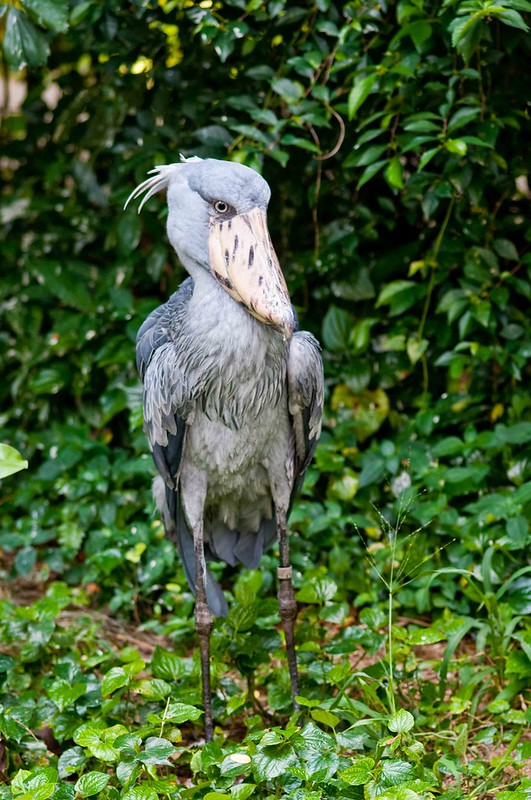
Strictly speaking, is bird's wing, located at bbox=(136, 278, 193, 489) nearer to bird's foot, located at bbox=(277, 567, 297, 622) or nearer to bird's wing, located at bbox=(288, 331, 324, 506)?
bird's wing, located at bbox=(288, 331, 324, 506)

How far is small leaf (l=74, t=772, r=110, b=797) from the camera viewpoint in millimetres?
2428

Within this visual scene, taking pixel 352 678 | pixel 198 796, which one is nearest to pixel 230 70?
pixel 352 678

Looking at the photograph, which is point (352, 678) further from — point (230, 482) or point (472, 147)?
point (472, 147)

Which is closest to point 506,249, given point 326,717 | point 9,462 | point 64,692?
point 326,717

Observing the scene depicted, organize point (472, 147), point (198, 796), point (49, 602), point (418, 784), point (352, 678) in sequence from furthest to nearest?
1. point (472, 147)
2. point (49, 602)
3. point (352, 678)
4. point (198, 796)
5. point (418, 784)

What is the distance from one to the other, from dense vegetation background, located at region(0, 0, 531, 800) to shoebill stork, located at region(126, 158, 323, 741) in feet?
1.09

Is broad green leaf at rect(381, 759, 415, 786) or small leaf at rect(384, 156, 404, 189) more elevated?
small leaf at rect(384, 156, 404, 189)

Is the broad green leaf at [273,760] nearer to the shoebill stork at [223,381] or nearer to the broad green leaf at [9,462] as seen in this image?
the shoebill stork at [223,381]

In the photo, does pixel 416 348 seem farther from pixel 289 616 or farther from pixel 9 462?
pixel 9 462

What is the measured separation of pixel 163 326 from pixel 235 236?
1.48 ft

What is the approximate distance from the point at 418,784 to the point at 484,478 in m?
1.79

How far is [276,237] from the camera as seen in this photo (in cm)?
451

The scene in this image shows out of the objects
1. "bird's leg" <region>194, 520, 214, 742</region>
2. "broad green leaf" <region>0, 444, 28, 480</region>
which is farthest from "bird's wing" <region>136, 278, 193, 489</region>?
"broad green leaf" <region>0, 444, 28, 480</region>

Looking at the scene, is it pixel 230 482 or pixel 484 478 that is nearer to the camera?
pixel 230 482
